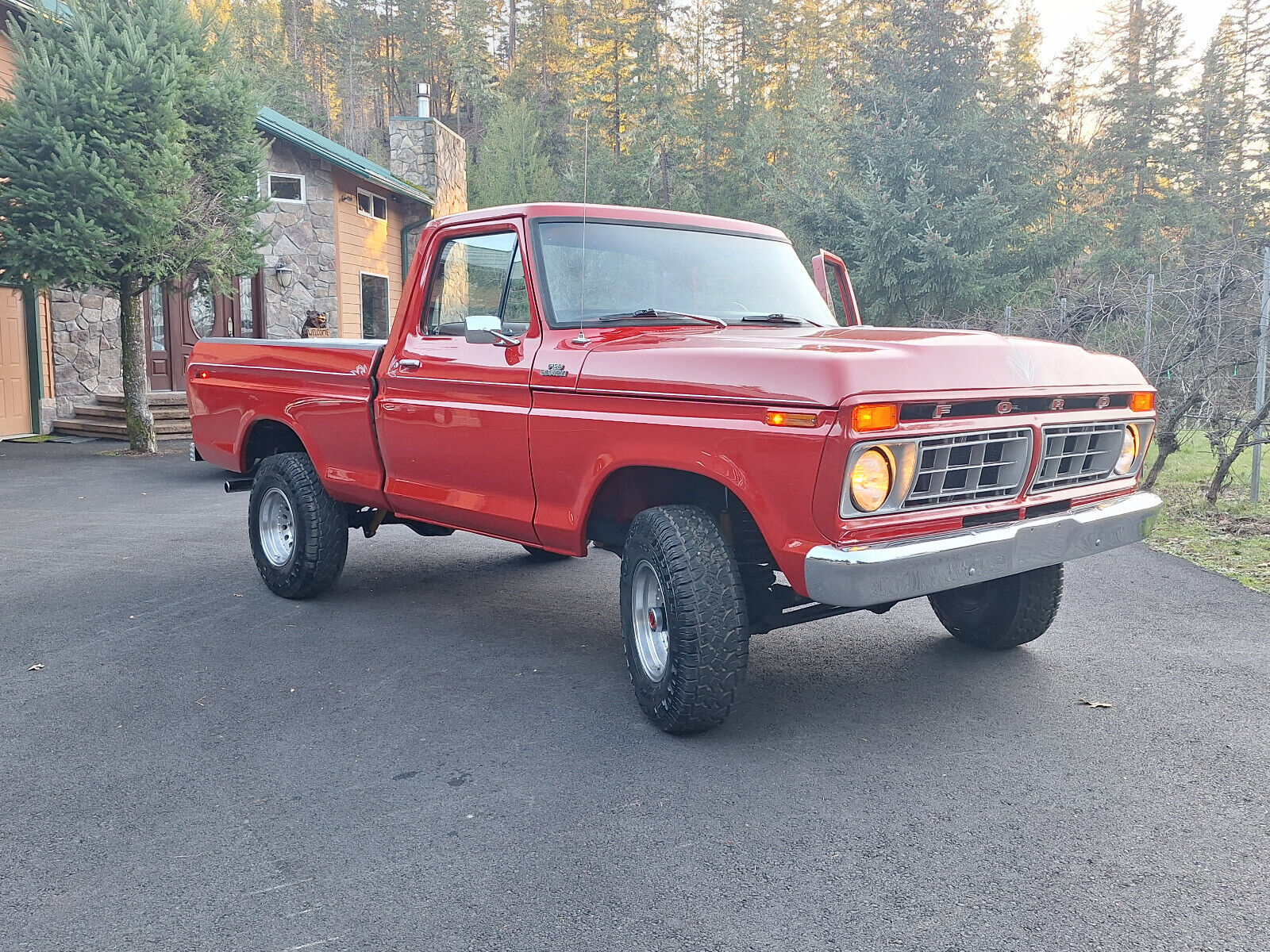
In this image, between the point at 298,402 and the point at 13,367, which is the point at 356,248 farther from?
the point at 298,402

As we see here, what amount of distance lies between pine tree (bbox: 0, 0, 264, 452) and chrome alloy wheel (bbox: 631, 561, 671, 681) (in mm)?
11172

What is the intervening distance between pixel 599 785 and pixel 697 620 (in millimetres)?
676

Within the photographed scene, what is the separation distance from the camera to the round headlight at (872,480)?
3.48 m

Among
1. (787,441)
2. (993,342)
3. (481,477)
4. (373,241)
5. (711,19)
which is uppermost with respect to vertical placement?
(711,19)

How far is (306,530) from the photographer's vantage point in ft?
19.7

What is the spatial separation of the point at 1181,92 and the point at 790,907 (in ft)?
145

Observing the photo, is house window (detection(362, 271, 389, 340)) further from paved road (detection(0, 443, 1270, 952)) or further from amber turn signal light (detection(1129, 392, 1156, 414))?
amber turn signal light (detection(1129, 392, 1156, 414))

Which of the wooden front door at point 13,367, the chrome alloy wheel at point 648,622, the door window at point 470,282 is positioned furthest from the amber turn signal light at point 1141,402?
the wooden front door at point 13,367

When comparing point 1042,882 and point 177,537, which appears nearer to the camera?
point 1042,882

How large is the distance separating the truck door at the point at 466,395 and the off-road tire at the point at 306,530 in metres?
0.70

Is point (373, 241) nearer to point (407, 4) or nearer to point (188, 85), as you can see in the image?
point (188, 85)

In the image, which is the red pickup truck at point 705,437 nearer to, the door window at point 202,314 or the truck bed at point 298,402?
the truck bed at point 298,402

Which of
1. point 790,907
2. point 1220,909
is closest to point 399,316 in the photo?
point 790,907

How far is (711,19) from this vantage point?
51.2 meters
